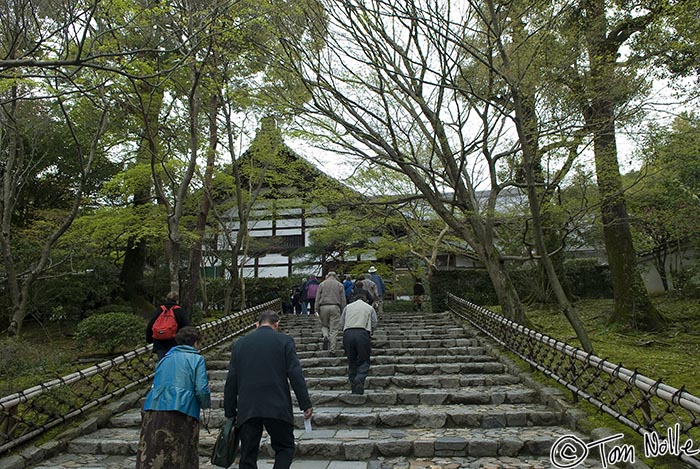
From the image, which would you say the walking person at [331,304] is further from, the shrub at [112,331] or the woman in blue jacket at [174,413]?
the woman in blue jacket at [174,413]

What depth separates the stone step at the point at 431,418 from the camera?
6148mm

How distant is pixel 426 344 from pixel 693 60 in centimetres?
772

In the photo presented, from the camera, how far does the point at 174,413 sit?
13.1ft

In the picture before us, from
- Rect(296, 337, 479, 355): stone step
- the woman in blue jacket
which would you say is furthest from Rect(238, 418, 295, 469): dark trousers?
Rect(296, 337, 479, 355): stone step

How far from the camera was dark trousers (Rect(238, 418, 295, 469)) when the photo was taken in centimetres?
413

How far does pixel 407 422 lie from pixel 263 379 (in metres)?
2.73

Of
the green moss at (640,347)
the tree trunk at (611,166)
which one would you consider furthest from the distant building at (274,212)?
the green moss at (640,347)

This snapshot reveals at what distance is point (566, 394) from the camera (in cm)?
670

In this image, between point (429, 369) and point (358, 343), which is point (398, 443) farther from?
point (429, 369)

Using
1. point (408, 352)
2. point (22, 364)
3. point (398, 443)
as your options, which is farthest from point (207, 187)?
point (398, 443)

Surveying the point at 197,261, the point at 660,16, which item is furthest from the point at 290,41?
the point at 660,16

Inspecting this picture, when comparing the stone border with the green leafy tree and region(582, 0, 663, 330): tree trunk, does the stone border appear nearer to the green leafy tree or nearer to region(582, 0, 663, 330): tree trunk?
region(582, 0, 663, 330): tree trunk

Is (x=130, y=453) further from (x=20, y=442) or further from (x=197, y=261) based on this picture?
(x=197, y=261)

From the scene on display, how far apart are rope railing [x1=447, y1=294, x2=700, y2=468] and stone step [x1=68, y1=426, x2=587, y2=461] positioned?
619 millimetres
